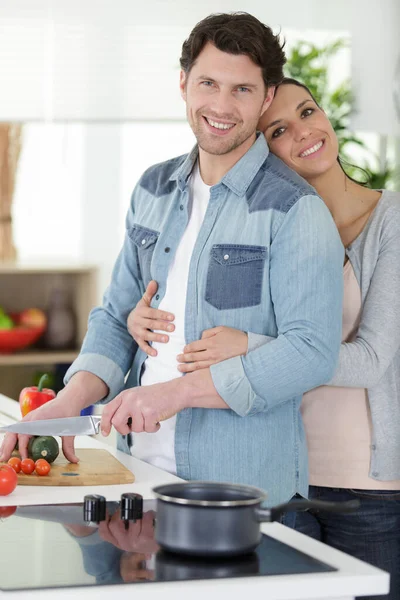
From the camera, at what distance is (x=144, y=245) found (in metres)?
2.12

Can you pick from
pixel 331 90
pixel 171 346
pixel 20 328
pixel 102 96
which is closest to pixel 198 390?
pixel 171 346

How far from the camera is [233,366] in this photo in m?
1.84

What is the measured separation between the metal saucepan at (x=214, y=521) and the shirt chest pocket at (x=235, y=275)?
0.68 meters

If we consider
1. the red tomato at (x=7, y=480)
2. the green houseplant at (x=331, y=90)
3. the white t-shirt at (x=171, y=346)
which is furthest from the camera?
the green houseplant at (x=331, y=90)

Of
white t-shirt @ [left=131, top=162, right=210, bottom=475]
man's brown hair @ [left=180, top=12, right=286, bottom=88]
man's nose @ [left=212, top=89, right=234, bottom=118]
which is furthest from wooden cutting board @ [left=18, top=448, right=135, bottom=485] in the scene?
man's brown hair @ [left=180, top=12, right=286, bottom=88]

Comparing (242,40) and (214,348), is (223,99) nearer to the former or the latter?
(242,40)

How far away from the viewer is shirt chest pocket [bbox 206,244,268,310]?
1922mm

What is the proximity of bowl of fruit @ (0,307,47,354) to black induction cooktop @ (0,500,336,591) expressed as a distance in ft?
12.0

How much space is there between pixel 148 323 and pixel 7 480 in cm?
50

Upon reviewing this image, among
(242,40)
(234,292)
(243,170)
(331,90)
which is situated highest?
(331,90)

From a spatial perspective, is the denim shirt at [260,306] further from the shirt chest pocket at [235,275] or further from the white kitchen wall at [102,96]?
the white kitchen wall at [102,96]

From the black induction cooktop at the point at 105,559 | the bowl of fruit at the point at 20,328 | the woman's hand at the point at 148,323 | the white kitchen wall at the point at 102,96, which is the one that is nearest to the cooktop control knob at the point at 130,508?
the black induction cooktop at the point at 105,559

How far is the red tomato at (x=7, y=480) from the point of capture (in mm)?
1625

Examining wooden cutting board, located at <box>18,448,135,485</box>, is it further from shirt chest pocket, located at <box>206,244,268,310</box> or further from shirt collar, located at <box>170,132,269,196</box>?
shirt collar, located at <box>170,132,269,196</box>
